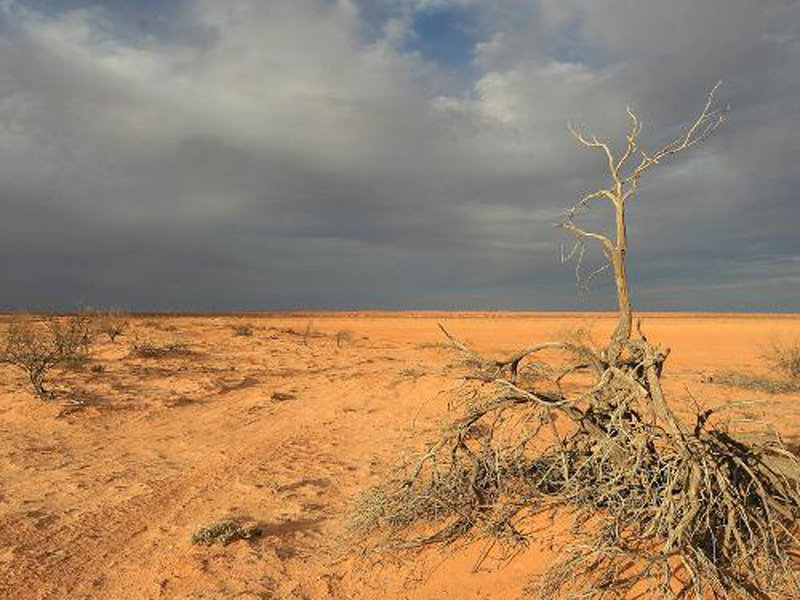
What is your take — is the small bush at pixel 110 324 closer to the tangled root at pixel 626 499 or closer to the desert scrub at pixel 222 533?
the desert scrub at pixel 222 533

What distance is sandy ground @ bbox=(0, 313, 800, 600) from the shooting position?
13.7 feet

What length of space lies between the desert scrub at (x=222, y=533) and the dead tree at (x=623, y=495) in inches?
36.5

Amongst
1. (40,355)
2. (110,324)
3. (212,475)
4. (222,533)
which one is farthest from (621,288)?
(110,324)

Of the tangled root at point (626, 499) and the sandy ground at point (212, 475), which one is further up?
the tangled root at point (626, 499)

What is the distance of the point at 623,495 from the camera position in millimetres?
3820

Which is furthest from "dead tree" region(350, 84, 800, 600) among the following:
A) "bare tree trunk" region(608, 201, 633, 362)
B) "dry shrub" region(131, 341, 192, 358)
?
"dry shrub" region(131, 341, 192, 358)

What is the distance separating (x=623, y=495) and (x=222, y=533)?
3145 millimetres

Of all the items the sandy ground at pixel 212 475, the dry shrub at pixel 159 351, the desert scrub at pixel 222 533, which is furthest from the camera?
the dry shrub at pixel 159 351

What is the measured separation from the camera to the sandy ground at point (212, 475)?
4.17 meters

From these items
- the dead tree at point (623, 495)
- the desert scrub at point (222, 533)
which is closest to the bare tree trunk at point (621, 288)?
the dead tree at point (623, 495)

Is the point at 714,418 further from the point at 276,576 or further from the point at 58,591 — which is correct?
the point at 58,591

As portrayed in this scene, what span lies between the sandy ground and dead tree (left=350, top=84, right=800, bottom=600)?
314 millimetres

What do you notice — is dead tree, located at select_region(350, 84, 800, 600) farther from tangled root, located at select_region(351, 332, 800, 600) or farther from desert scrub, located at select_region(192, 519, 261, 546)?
desert scrub, located at select_region(192, 519, 261, 546)

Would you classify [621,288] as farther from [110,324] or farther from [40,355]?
[110,324]
